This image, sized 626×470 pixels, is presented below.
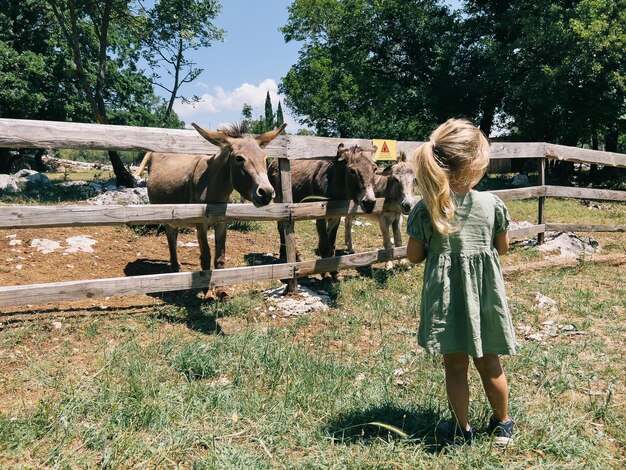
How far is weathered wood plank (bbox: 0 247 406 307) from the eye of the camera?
14.1 feet

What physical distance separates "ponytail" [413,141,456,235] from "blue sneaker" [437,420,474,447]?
3.95ft

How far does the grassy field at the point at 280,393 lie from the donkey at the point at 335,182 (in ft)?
5.62

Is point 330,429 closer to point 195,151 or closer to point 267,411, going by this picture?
point 267,411

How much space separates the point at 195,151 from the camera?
5367 mm

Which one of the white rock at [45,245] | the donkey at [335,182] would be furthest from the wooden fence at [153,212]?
the white rock at [45,245]

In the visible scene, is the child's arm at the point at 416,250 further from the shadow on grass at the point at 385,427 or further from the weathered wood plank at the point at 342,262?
the weathered wood plank at the point at 342,262

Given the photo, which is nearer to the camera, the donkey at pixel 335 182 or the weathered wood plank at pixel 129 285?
the weathered wood plank at pixel 129 285

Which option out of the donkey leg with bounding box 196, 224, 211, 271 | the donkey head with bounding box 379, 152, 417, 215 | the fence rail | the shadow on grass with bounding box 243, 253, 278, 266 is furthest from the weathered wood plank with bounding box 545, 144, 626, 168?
the donkey leg with bounding box 196, 224, 211, 271

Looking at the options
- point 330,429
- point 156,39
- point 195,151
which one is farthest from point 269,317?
point 156,39

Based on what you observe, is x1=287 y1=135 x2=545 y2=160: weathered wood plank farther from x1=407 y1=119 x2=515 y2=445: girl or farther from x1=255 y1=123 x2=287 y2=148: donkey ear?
x1=407 y1=119 x2=515 y2=445: girl

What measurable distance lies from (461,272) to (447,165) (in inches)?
25.6

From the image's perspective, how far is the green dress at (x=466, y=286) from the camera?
2.55 m

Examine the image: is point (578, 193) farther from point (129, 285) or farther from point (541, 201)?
point (129, 285)

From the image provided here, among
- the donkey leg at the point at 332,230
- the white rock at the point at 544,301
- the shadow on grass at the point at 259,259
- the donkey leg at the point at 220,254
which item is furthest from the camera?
the shadow on grass at the point at 259,259
